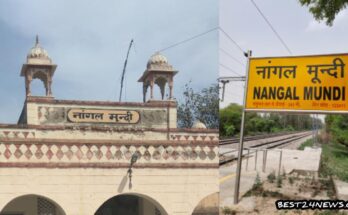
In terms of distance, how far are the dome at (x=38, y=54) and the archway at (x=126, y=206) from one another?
9.46 feet

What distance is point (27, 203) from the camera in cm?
683

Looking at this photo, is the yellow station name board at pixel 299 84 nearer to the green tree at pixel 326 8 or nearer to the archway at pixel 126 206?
the green tree at pixel 326 8

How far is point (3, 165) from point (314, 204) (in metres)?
3.86

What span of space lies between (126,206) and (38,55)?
3212 millimetres

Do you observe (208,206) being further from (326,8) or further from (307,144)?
(326,8)

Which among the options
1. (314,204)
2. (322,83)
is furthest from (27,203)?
(322,83)

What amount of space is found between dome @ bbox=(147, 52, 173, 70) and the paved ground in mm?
4516

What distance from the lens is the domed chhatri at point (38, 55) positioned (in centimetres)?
884

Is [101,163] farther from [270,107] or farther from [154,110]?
[270,107]

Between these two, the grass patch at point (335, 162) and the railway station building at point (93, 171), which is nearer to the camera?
the grass patch at point (335, 162)

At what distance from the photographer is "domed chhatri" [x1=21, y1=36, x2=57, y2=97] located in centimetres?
878

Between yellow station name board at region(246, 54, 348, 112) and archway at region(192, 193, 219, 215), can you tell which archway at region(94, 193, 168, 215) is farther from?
yellow station name board at region(246, 54, 348, 112)

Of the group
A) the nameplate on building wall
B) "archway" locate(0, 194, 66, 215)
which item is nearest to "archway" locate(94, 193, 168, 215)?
"archway" locate(0, 194, 66, 215)

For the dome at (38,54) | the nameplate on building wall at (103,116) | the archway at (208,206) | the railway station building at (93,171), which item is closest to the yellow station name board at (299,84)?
the railway station building at (93,171)
